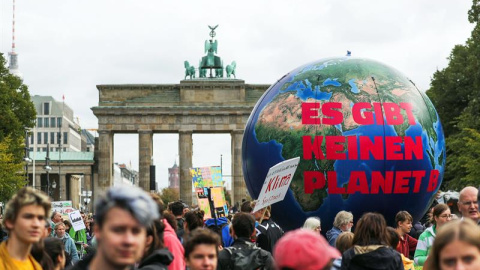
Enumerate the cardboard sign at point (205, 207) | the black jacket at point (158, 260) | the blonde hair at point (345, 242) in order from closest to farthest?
the black jacket at point (158, 260) → the blonde hair at point (345, 242) → the cardboard sign at point (205, 207)

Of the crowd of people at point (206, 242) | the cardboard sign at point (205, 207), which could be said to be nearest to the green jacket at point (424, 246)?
the crowd of people at point (206, 242)

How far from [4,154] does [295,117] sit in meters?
39.4

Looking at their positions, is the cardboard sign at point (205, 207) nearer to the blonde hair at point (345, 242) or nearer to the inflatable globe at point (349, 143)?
the inflatable globe at point (349, 143)

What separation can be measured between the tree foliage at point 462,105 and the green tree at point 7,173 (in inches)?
841

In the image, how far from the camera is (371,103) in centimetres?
1348

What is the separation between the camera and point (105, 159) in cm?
9025

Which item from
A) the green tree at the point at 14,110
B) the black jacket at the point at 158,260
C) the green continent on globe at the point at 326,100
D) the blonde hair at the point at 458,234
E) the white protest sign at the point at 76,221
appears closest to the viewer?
the blonde hair at the point at 458,234

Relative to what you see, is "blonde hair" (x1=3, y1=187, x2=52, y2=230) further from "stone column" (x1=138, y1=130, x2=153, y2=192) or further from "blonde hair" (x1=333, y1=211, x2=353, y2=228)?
"stone column" (x1=138, y1=130, x2=153, y2=192)

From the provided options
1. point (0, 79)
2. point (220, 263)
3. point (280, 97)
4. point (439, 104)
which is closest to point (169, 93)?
point (0, 79)

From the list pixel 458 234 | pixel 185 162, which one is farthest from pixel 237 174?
pixel 458 234

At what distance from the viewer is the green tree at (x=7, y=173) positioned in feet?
167

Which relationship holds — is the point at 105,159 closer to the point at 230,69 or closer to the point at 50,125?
the point at 230,69

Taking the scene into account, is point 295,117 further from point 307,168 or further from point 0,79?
point 0,79

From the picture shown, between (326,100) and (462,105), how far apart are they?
44.5 m
